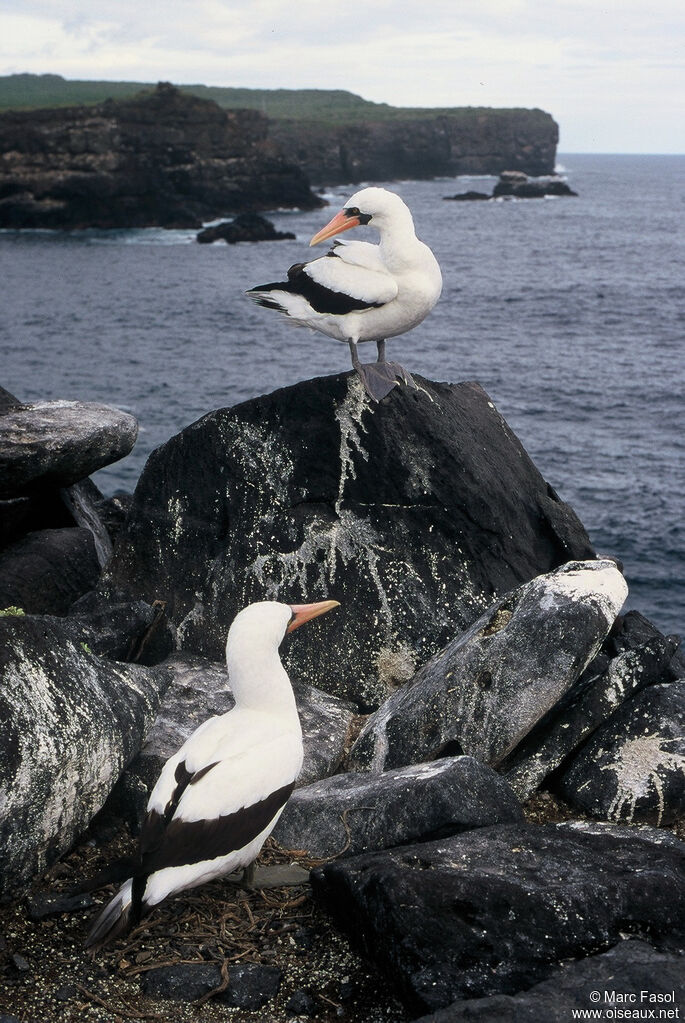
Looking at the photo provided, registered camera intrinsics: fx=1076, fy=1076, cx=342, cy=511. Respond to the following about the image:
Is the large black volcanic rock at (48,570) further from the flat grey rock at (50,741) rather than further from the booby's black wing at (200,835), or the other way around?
the booby's black wing at (200,835)

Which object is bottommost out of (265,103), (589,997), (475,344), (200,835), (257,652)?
(475,344)

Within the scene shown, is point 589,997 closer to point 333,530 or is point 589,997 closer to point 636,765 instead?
point 636,765

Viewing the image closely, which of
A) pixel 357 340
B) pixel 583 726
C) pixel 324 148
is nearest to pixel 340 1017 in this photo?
pixel 583 726

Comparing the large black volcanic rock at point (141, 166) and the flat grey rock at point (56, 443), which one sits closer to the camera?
the flat grey rock at point (56, 443)

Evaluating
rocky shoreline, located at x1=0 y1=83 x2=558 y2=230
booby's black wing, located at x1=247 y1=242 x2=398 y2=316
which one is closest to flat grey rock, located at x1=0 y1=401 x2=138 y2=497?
booby's black wing, located at x1=247 y1=242 x2=398 y2=316

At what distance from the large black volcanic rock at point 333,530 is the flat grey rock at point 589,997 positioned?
14.6ft

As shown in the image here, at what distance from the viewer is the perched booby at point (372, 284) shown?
8.84 metres

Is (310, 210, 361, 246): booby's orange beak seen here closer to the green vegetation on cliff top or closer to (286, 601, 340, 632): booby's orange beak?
(286, 601, 340, 632): booby's orange beak

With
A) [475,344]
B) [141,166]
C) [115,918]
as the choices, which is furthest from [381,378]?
[141,166]

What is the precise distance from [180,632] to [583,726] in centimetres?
340

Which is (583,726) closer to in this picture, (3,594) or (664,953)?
(664,953)

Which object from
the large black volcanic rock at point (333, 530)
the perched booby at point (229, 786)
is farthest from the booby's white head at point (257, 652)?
the large black volcanic rock at point (333, 530)

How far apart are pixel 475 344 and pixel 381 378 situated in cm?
3732

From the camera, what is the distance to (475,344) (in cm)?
4550
